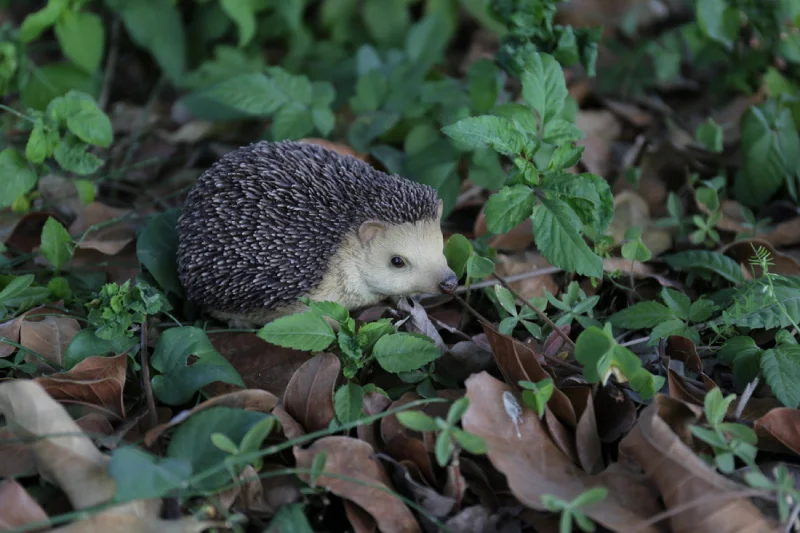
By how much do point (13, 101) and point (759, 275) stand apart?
12.2 feet

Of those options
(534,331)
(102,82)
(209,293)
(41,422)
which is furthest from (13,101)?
(534,331)

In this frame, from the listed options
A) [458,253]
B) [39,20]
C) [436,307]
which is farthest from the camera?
[39,20]

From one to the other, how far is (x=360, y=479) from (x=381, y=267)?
2.50 ft

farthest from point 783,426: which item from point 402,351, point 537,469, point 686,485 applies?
point 402,351

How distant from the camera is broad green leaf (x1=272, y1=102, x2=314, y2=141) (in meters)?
3.04

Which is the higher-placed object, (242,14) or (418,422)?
(242,14)

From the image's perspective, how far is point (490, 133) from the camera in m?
2.45

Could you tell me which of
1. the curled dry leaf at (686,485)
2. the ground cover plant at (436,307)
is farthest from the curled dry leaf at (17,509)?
the curled dry leaf at (686,485)

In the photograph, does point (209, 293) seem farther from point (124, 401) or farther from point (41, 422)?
point (41, 422)

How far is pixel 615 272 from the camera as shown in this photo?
2.71 metres

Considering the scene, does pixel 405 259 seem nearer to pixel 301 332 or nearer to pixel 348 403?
pixel 301 332

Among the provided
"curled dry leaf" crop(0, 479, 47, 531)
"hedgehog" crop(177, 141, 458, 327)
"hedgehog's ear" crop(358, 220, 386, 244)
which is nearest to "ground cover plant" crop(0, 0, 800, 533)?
"curled dry leaf" crop(0, 479, 47, 531)

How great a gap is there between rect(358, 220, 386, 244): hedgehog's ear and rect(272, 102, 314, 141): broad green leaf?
746 mm

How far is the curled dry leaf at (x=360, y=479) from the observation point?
199 cm
